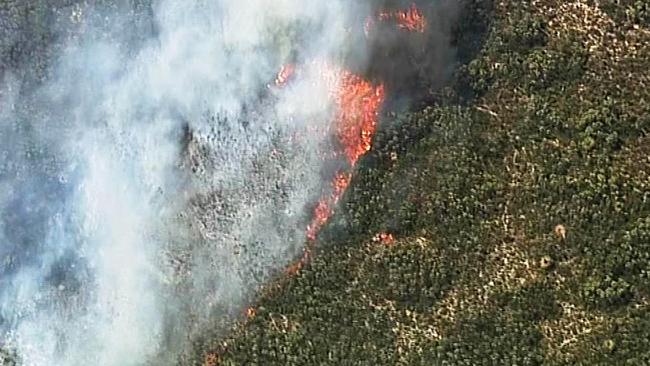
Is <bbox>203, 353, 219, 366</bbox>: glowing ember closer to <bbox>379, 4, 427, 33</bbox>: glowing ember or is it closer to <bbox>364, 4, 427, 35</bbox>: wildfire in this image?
<bbox>364, 4, 427, 35</bbox>: wildfire

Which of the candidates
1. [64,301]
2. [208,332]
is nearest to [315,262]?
[208,332]

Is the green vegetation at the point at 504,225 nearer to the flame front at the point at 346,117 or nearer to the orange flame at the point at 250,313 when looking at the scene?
the orange flame at the point at 250,313

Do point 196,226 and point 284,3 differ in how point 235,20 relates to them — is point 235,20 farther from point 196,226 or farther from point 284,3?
point 196,226

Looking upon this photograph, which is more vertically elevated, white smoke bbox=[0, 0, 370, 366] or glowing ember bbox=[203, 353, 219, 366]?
white smoke bbox=[0, 0, 370, 366]

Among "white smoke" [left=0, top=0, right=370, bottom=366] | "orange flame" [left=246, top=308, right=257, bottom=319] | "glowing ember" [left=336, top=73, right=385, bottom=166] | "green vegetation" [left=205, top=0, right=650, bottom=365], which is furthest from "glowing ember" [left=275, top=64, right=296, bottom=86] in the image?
"orange flame" [left=246, top=308, right=257, bottom=319]

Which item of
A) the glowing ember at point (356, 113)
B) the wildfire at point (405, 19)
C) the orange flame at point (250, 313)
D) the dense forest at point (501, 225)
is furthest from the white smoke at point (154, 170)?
the dense forest at point (501, 225)
